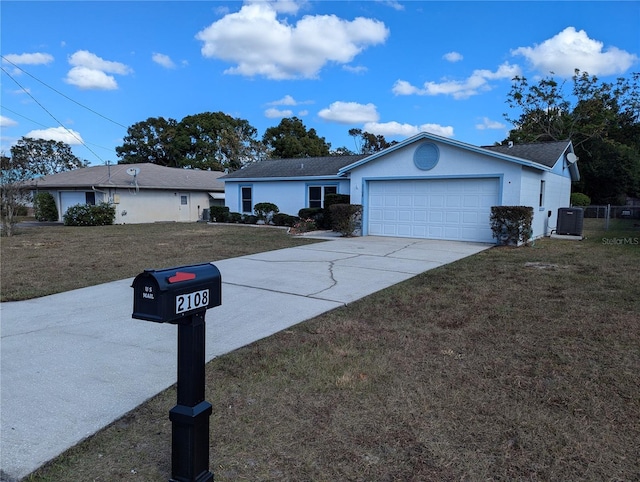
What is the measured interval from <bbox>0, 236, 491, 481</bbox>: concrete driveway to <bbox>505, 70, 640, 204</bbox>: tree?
31001 mm

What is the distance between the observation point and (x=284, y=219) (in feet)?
68.9

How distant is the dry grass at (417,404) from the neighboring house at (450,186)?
8.17m

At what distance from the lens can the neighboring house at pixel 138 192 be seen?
23.1 metres

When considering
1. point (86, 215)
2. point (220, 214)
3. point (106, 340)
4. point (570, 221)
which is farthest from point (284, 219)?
point (106, 340)

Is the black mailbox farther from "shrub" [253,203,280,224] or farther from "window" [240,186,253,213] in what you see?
"window" [240,186,253,213]

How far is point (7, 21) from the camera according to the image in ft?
48.0

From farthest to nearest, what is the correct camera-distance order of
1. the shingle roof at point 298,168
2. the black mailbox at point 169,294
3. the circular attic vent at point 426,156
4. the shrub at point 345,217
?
the shingle roof at point 298,168 < the shrub at point 345,217 < the circular attic vent at point 426,156 < the black mailbox at point 169,294

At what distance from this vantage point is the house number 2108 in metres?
1.98

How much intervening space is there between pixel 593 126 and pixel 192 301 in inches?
1531

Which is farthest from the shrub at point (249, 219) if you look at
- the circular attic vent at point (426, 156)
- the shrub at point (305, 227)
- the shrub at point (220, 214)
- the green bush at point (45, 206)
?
the green bush at point (45, 206)

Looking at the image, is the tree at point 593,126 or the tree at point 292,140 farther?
the tree at point 292,140

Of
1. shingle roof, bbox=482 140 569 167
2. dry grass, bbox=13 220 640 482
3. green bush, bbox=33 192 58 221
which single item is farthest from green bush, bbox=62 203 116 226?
dry grass, bbox=13 220 640 482

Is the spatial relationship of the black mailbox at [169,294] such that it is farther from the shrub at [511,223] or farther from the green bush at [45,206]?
the green bush at [45,206]

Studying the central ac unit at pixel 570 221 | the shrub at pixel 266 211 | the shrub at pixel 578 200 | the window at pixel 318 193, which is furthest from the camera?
the shrub at pixel 578 200
